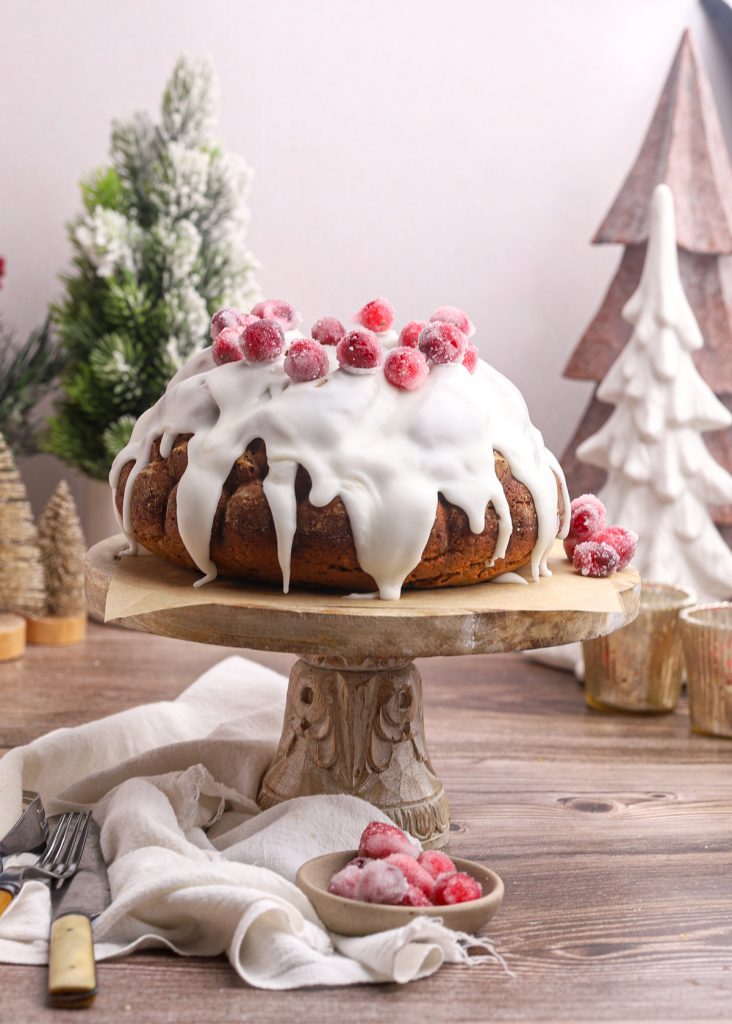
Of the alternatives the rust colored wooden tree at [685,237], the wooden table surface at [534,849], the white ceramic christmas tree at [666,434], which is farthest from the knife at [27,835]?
the rust colored wooden tree at [685,237]

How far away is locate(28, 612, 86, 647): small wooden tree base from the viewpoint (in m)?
2.45

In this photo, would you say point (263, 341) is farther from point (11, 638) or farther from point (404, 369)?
point (11, 638)

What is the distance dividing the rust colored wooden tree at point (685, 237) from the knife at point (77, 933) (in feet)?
4.82

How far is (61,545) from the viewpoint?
2412mm

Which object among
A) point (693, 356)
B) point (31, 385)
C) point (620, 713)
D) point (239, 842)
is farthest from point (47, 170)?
point (239, 842)

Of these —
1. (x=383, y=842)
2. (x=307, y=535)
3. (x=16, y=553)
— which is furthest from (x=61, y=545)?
(x=383, y=842)

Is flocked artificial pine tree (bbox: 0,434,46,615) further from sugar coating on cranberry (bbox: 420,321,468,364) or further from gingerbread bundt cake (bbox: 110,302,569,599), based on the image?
sugar coating on cranberry (bbox: 420,321,468,364)

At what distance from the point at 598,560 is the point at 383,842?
419 mm

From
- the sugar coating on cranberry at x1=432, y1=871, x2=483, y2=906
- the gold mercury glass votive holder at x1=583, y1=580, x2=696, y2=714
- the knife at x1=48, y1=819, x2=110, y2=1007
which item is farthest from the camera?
the gold mercury glass votive holder at x1=583, y1=580, x2=696, y2=714

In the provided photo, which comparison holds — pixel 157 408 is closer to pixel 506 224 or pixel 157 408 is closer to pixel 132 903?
pixel 132 903

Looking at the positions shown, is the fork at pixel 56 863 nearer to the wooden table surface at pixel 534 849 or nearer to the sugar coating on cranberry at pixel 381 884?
the wooden table surface at pixel 534 849

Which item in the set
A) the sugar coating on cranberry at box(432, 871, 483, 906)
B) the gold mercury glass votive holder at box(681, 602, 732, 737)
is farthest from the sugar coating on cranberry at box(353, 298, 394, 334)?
the gold mercury glass votive holder at box(681, 602, 732, 737)

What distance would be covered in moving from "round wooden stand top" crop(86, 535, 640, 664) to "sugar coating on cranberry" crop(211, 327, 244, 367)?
27 cm

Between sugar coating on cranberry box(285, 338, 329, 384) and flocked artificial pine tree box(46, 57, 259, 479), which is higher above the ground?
flocked artificial pine tree box(46, 57, 259, 479)
